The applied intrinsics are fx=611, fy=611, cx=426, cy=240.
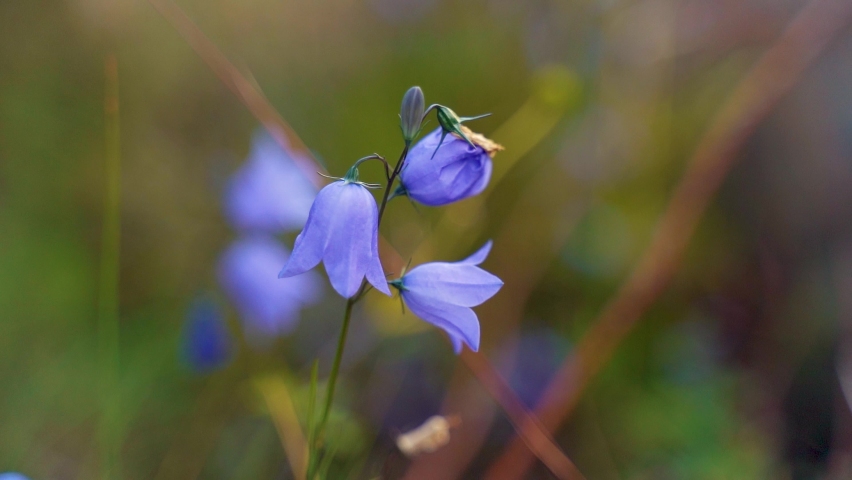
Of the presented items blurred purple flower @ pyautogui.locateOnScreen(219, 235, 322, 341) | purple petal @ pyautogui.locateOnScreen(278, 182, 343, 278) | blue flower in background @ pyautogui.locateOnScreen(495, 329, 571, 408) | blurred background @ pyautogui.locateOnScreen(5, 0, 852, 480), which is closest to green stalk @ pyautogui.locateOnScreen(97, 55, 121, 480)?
blurred background @ pyautogui.locateOnScreen(5, 0, 852, 480)

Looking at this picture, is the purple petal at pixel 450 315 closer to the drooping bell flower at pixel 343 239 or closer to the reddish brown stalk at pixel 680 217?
the drooping bell flower at pixel 343 239

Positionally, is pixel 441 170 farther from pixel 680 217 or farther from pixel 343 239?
pixel 680 217

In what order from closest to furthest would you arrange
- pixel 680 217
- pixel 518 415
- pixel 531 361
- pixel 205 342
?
pixel 518 415 → pixel 205 342 → pixel 680 217 → pixel 531 361

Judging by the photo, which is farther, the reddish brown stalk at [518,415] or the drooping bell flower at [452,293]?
the reddish brown stalk at [518,415]

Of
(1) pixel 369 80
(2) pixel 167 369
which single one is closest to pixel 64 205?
(2) pixel 167 369

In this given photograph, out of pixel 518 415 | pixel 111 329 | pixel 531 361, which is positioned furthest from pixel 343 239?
pixel 531 361

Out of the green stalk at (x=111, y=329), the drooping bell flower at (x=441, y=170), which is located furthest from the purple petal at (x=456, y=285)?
the green stalk at (x=111, y=329)

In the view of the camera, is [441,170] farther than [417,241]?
No
